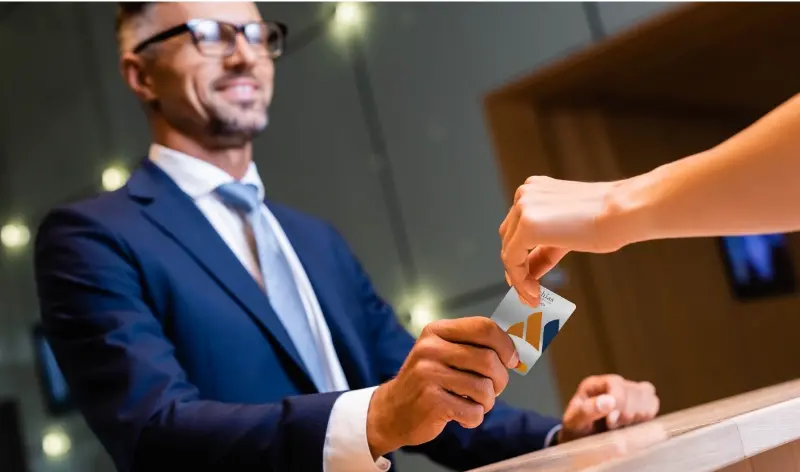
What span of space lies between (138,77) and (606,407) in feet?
3.77

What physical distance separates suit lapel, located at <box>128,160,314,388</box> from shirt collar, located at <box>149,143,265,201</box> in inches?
0.9

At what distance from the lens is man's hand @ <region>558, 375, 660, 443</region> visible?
1.26 meters

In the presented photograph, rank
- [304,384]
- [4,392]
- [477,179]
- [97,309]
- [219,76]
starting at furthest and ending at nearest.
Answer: [4,392] → [477,179] → [219,76] → [304,384] → [97,309]

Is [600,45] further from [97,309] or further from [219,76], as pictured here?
[97,309]

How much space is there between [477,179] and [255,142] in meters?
0.96

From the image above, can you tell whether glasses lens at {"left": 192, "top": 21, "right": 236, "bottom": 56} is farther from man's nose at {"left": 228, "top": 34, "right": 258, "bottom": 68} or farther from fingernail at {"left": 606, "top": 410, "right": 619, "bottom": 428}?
fingernail at {"left": 606, "top": 410, "right": 619, "bottom": 428}

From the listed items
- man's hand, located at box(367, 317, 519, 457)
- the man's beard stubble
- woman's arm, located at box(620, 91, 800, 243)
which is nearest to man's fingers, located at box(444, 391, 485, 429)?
man's hand, located at box(367, 317, 519, 457)

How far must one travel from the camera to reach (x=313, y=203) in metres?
3.09

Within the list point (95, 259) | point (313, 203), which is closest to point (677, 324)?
point (313, 203)

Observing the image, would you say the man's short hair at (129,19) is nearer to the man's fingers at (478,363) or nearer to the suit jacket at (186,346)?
the suit jacket at (186,346)

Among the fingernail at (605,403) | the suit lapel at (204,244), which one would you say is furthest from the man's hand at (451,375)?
the suit lapel at (204,244)

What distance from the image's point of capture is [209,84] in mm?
1703

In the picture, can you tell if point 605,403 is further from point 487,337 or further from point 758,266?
point 758,266

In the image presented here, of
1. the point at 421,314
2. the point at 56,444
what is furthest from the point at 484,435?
the point at 56,444
